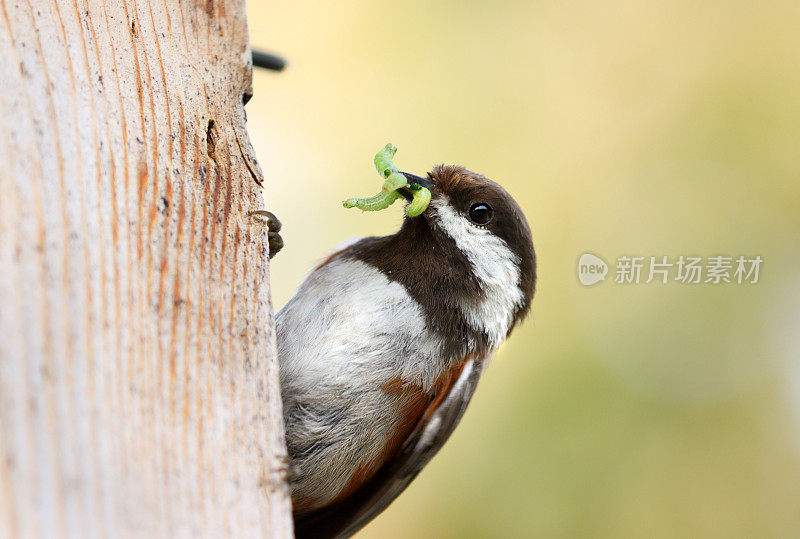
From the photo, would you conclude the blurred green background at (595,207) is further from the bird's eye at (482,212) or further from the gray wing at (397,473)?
the gray wing at (397,473)

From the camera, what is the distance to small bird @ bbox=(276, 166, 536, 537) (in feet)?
7.63

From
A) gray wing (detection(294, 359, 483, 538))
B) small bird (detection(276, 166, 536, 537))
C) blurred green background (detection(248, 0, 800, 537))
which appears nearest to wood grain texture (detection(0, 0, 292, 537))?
small bird (detection(276, 166, 536, 537))

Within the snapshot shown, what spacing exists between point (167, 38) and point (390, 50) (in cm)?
430

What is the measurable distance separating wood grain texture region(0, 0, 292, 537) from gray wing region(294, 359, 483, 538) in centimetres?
95

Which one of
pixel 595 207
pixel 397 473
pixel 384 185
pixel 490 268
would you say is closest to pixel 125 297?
pixel 384 185

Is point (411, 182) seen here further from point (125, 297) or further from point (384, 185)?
point (125, 297)

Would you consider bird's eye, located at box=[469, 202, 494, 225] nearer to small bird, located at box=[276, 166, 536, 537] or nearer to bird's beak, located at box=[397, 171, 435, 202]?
small bird, located at box=[276, 166, 536, 537]

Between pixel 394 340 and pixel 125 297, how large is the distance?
111 cm

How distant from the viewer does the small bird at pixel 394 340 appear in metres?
2.32

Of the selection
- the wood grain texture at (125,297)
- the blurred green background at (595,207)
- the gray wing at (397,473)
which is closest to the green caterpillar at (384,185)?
the wood grain texture at (125,297)

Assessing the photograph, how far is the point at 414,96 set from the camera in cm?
602

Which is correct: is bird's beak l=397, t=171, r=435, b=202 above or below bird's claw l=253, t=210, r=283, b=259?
above

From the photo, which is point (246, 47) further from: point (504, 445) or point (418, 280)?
point (504, 445)

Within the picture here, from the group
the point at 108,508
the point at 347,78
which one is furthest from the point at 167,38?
the point at 347,78
